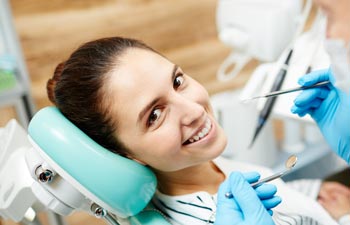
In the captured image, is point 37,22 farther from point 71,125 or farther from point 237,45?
point 71,125

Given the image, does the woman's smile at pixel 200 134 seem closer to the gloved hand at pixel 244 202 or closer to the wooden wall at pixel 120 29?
the gloved hand at pixel 244 202

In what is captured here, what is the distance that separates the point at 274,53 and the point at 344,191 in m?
0.52

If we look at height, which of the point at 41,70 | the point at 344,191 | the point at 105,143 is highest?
the point at 105,143

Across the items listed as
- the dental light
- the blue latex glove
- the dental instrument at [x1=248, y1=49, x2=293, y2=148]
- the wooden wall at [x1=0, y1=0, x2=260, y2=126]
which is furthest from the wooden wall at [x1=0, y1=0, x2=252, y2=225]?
the blue latex glove

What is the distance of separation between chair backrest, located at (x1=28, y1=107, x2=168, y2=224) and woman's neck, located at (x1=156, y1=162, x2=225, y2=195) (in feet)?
0.43

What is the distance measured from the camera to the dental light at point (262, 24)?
1.48m

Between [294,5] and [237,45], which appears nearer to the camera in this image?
[294,5]

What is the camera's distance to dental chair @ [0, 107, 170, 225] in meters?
0.84

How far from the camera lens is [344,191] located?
58.0 inches

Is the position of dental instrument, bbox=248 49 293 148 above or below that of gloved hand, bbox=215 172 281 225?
below

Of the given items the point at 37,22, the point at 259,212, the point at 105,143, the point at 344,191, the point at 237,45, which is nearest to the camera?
the point at 259,212

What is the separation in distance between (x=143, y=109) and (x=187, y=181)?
0.74 ft

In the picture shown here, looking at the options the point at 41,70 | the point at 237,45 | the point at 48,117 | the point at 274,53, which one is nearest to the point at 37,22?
the point at 41,70

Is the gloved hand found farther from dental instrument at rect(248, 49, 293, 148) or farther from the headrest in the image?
dental instrument at rect(248, 49, 293, 148)
